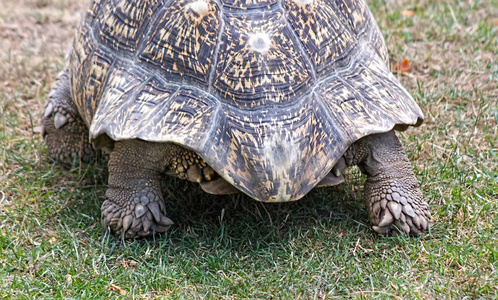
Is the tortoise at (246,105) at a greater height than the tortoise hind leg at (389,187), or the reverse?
the tortoise at (246,105)

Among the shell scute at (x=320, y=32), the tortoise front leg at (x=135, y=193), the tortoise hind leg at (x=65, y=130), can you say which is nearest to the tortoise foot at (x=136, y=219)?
the tortoise front leg at (x=135, y=193)

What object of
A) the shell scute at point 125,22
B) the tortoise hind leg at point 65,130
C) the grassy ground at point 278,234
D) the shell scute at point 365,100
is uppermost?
the shell scute at point 125,22

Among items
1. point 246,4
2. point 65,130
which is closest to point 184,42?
point 246,4

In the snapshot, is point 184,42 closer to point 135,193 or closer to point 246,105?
point 246,105

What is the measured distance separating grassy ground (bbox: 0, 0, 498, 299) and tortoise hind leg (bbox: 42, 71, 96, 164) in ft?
Result: 0.43

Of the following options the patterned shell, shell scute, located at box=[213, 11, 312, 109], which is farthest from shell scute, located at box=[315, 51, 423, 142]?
shell scute, located at box=[213, 11, 312, 109]

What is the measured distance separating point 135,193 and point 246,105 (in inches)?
37.3

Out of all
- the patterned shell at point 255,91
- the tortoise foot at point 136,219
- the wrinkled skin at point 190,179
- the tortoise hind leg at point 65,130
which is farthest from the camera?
the tortoise hind leg at point 65,130

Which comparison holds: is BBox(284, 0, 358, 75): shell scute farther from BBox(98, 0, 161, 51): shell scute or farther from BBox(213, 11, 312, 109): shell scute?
BBox(98, 0, 161, 51): shell scute

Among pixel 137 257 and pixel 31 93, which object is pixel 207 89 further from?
pixel 31 93

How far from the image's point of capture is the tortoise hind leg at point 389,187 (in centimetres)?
328

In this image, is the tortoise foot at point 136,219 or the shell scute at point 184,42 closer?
the shell scute at point 184,42

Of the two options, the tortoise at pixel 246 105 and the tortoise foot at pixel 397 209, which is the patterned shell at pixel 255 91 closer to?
the tortoise at pixel 246 105

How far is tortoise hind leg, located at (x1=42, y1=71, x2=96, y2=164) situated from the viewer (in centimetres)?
422
